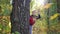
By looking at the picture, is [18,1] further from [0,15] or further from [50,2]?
[50,2]

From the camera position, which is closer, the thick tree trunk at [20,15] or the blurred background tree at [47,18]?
the thick tree trunk at [20,15]

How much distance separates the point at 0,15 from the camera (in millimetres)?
1947

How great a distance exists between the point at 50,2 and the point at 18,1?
612 millimetres

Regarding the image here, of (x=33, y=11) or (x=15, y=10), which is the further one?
(x=33, y=11)

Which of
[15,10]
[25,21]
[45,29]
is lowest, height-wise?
[45,29]

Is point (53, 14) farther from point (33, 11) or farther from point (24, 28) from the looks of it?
point (24, 28)

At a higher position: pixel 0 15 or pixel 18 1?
pixel 18 1

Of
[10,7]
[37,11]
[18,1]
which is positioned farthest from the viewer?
[37,11]

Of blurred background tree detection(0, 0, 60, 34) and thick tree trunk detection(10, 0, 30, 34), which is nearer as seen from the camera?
thick tree trunk detection(10, 0, 30, 34)

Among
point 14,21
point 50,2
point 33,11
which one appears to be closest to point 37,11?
point 33,11

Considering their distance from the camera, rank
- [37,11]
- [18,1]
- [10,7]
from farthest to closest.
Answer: [37,11] < [10,7] < [18,1]

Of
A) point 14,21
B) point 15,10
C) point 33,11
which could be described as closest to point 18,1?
point 15,10

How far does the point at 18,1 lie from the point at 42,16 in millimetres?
544

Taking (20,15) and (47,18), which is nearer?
(20,15)
